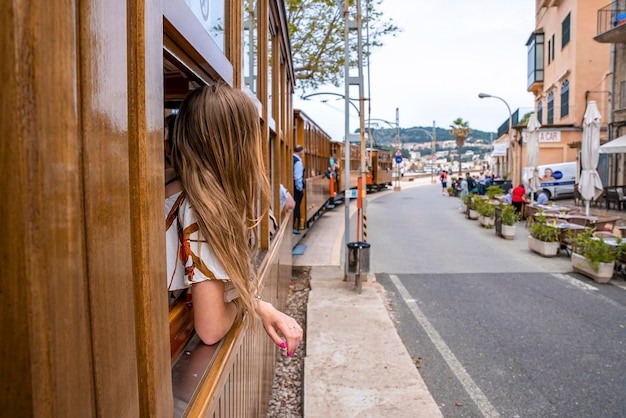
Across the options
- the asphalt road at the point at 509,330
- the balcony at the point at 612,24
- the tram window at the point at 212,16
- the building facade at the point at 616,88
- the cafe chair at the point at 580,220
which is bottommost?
the asphalt road at the point at 509,330

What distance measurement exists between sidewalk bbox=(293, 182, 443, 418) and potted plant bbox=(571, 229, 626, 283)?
10.8 ft

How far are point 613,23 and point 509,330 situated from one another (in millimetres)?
20362

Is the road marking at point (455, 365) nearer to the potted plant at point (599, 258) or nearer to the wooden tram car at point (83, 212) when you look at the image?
the potted plant at point (599, 258)

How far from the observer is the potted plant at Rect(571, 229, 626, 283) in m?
7.93

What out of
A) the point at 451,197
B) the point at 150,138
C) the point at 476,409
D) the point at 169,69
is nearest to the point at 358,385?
the point at 476,409

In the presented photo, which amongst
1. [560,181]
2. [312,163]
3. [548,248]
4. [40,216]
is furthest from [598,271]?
[560,181]

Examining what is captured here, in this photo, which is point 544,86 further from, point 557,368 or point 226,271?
point 226,271

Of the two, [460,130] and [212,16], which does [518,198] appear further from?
[460,130]

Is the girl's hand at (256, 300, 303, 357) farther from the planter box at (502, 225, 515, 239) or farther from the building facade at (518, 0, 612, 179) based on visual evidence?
the building facade at (518, 0, 612, 179)

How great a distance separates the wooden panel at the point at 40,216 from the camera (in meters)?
0.51

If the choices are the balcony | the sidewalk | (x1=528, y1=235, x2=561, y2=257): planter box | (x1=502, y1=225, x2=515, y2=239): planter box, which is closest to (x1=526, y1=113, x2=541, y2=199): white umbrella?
(x1=502, y1=225, x2=515, y2=239): planter box

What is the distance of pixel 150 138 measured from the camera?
36.7 inches

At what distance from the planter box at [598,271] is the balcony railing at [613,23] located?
14.4 m

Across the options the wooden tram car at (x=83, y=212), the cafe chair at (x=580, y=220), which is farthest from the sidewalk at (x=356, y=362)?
the cafe chair at (x=580, y=220)
